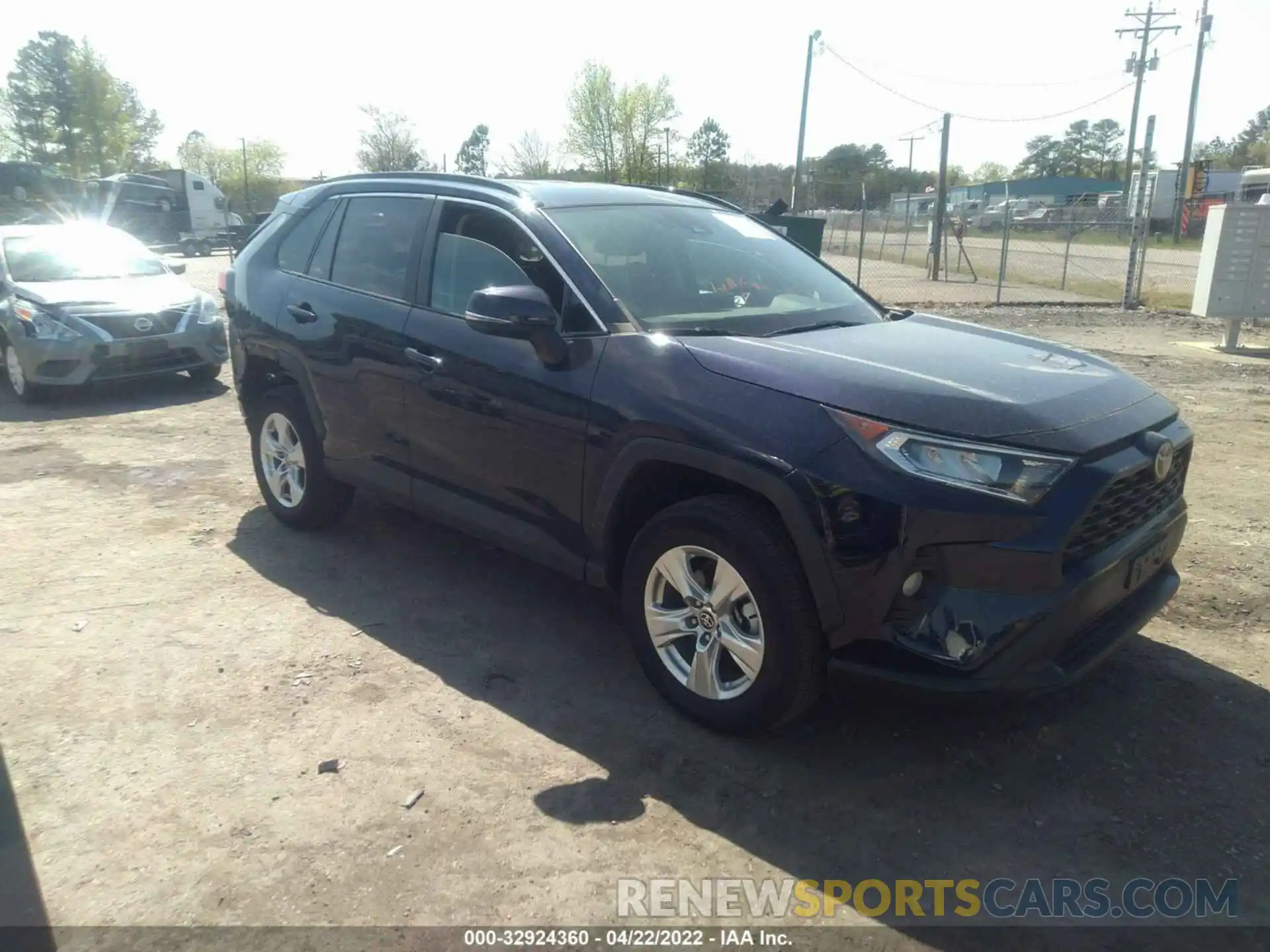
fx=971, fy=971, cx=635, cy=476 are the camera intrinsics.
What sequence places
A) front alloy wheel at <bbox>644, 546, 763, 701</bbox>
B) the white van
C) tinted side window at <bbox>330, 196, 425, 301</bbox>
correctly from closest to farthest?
1. front alloy wheel at <bbox>644, 546, 763, 701</bbox>
2. tinted side window at <bbox>330, 196, 425, 301</bbox>
3. the white van

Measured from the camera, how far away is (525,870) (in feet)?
9.00

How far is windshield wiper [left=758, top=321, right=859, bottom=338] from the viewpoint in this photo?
143 inches

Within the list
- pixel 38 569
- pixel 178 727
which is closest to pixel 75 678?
pixel 178 727

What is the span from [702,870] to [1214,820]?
158 cm

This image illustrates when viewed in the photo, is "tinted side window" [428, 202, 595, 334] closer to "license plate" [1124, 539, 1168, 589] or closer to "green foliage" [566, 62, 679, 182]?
"license plate" [1124, 539, 1168, 589]

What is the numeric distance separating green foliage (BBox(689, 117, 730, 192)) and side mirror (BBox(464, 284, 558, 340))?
3614cm

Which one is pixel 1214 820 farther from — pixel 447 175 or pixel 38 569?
pixel 38 569

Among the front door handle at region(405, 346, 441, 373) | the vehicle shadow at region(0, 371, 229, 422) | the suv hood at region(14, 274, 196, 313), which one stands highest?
the front door handle at region(405, 346, 441, 373)

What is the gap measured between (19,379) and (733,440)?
8.43m

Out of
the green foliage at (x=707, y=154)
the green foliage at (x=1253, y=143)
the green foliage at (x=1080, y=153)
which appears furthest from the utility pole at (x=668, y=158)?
the green foliage at (x=1080, y=153)

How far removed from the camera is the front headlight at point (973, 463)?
2.81 meters

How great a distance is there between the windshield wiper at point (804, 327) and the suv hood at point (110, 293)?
7331mm

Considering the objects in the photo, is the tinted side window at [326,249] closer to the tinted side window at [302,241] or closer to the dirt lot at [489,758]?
the tinted side window at [302,241]

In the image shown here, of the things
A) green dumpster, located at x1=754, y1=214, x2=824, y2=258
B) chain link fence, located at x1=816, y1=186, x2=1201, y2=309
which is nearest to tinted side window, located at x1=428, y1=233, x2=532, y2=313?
green dumpster, located at x1=754, y1=214, x2=824, y2=258
